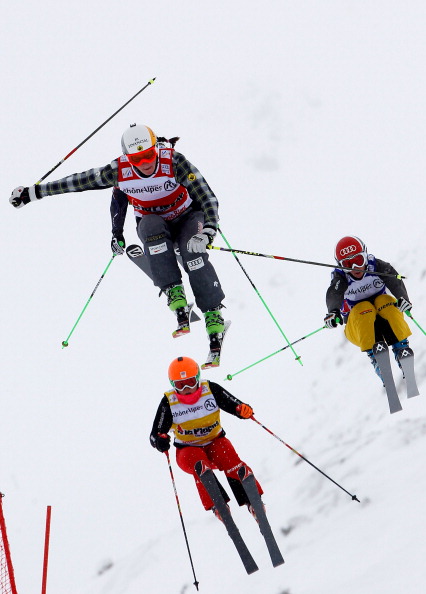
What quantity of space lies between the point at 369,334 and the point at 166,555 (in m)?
4.64

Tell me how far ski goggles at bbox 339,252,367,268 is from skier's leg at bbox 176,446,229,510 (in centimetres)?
257

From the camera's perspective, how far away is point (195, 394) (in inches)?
389

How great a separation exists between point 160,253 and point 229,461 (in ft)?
7.86

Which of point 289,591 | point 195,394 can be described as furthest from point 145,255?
point 289,591

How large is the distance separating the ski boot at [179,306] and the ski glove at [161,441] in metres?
1.14

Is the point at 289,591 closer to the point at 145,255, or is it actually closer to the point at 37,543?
the point at 145,255

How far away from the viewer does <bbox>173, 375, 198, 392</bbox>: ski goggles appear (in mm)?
9758

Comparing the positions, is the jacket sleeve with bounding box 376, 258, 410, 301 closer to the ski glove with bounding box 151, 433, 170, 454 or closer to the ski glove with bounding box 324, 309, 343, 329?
the ski glove with bounding box 324, 309, 343, 329

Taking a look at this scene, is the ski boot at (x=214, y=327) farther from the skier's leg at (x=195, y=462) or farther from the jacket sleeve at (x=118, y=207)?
the jacket sleeve at (x=118, y=207)

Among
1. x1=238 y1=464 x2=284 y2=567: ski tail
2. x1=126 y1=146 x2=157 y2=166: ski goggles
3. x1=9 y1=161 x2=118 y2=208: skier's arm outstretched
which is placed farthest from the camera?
x1=9 y1=161 x2=118 y2=208: skier's arm outstretched

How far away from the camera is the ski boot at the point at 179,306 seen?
10188 mm

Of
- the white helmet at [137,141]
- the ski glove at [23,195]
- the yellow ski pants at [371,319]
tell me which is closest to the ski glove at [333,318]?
the yellow ski pants at [371,319]

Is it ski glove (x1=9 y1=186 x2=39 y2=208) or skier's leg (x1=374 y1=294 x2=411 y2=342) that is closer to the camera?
skier's leg (x1=374 y1=294 x2=411 y2=342)

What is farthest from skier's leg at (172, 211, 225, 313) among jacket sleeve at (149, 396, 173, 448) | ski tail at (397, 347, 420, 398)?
ski tail at (397, 347, 420, 398)
